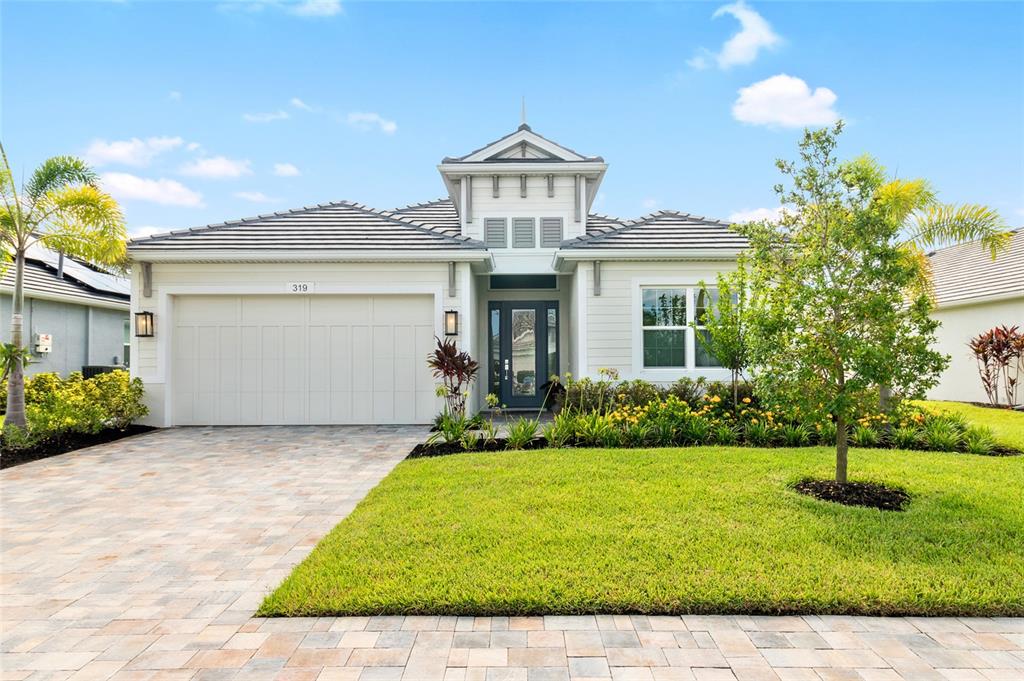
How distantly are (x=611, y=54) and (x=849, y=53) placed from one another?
3.96 m

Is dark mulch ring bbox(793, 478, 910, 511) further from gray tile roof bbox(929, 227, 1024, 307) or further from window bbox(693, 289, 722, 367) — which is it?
gray tile roof bbox(929, 227, 1024, 307)

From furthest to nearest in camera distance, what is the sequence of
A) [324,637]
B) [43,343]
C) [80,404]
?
[43,343] < [80,404] < [324,637]

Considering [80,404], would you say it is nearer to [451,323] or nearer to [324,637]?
[451,323]

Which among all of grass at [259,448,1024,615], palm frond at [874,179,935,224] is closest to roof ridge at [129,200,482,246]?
grass at [259,448,1024,615]

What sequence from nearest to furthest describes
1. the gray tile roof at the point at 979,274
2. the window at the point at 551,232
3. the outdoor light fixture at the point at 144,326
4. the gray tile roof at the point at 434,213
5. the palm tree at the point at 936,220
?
the palm tree at the point at 936,220
the outdoor light fixture at the point at 144,326
the window at the point at 551,232
the gray tile roof at the point at 979,274
the gray tile roof at the point at 434,213

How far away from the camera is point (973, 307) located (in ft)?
42.5

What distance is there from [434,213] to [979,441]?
11.8 m

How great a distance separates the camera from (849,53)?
8812 mm

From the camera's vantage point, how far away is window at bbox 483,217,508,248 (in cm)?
1136

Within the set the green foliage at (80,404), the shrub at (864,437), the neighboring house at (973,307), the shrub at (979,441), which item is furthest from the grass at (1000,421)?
the green foliage at (80,404)

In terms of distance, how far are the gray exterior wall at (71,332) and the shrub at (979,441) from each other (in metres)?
17.5

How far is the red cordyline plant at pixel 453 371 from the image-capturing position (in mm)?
8758

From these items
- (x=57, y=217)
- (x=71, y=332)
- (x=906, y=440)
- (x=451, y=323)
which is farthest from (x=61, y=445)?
(x=906, y=440)

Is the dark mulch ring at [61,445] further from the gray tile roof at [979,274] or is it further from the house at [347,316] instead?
the gray tile roof at [979,274]
